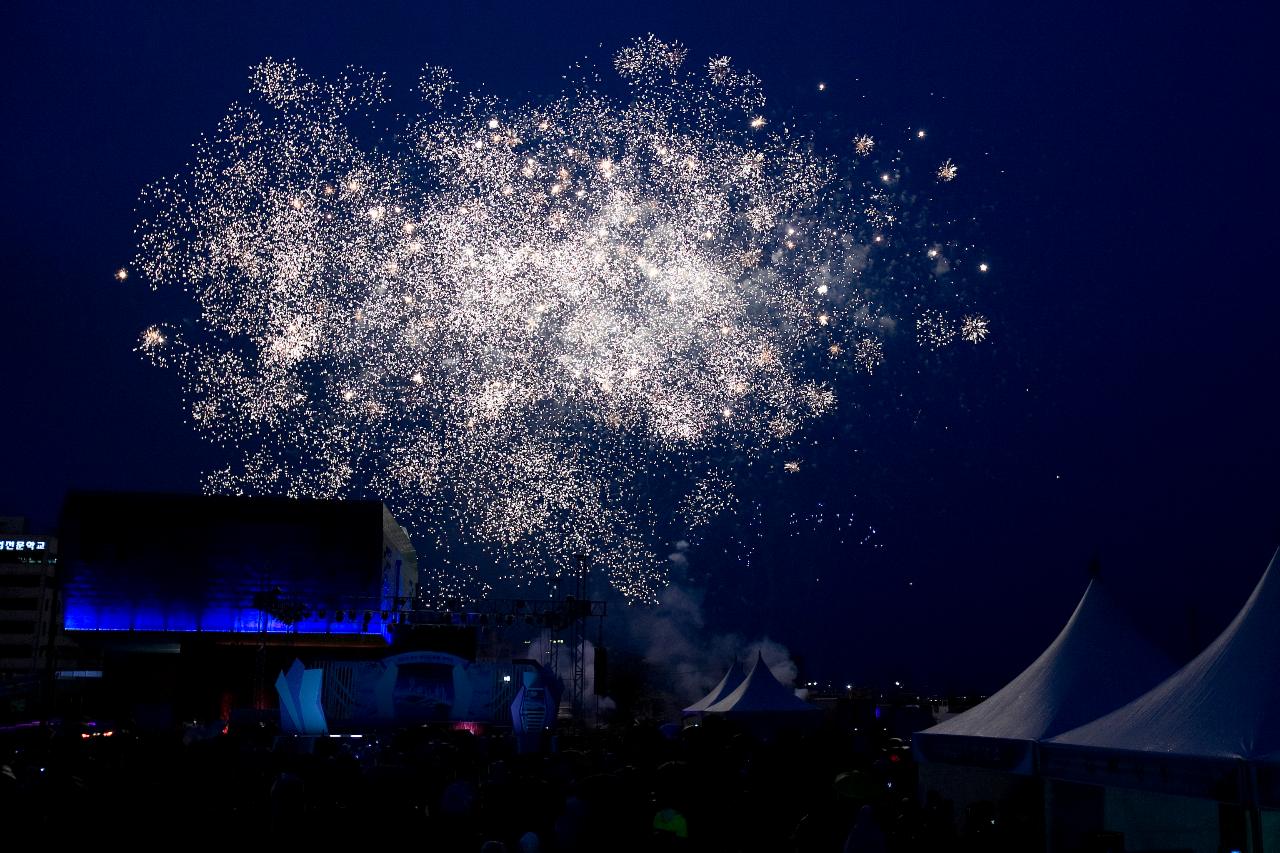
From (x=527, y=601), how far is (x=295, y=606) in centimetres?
930

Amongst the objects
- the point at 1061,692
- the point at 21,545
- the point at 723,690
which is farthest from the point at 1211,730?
the point at 21,545

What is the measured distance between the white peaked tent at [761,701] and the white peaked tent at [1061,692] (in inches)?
445

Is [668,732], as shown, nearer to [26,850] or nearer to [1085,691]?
[1085,691]

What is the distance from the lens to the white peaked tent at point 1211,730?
8.12 metres

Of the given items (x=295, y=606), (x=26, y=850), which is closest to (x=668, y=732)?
(x=26, y=850)

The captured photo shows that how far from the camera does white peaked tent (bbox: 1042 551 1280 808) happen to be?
812cm

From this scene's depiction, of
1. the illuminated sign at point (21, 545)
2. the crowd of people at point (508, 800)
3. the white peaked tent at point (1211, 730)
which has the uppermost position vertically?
the illuminated sign at point (21, 545)

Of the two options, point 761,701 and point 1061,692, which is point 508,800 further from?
point 761,701

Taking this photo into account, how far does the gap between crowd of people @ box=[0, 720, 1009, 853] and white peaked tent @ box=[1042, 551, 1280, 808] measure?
163 cm

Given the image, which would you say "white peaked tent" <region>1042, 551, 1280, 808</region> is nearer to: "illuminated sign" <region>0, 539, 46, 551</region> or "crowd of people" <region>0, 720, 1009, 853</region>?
"crowd of people" <region>0, 720, 1009, 853</region>

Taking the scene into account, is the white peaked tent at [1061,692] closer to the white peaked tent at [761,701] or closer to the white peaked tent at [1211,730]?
the white peaked tent at [1211,730]

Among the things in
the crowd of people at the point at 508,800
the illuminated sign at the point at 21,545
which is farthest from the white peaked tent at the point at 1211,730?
the illuminated sign at the point at 21,545

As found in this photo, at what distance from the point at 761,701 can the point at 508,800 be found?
15437 mm

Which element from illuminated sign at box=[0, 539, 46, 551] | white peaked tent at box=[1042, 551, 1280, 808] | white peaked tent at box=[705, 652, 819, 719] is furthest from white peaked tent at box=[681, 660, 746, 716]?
illuminated sign at box=[0, 539, 46, 551]
